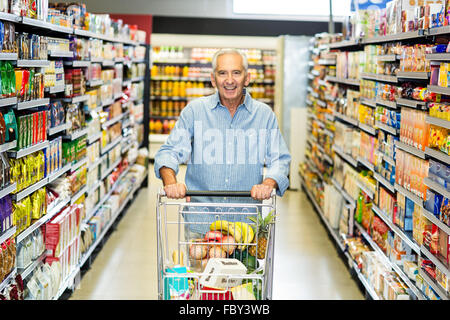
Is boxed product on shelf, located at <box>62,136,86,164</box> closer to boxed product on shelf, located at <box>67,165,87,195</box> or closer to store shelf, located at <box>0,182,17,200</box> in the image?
boxed product on shelf, located at <box>67,165,87,195</box>

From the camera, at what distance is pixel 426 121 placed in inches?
154

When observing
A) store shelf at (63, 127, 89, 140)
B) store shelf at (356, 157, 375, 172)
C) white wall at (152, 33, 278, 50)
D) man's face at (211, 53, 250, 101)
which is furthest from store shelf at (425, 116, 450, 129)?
white wall at (152, 33, 278, 50)

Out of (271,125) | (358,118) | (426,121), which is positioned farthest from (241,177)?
(358,118)

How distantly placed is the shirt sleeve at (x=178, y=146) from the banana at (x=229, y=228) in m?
0.46

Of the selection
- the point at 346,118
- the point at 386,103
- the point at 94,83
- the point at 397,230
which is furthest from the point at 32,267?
the point at 346,118

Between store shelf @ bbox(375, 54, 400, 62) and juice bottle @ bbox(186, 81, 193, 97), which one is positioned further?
juice bottle @ bbox(186, 81, 193, 97)

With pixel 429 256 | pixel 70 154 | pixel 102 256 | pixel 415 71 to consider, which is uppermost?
pixel 415 71

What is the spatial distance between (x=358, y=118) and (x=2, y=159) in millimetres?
3539

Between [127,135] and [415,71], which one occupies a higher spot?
[415,71]

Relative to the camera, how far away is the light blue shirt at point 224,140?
11.7ft

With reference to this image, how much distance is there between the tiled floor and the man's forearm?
242cm

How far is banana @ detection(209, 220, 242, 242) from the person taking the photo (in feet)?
9.40

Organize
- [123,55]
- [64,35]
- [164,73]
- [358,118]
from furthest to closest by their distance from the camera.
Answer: [164,73], [123,55], [358,118], [64,35]

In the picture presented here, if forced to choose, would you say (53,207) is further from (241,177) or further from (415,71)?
(415,71)
